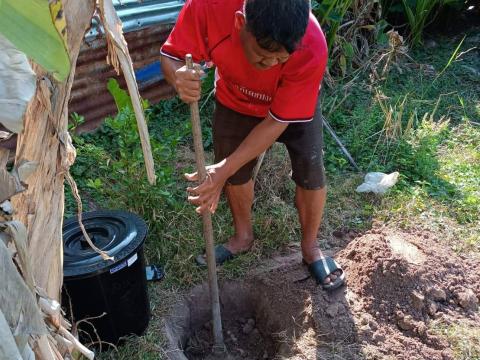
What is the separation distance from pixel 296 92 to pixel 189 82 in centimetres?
47

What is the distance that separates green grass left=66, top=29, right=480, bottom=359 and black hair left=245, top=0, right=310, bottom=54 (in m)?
1.23

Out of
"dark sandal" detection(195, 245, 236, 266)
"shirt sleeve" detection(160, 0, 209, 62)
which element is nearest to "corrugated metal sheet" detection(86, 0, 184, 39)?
"shirt sleeve" detection(160, 0, 209, 62)

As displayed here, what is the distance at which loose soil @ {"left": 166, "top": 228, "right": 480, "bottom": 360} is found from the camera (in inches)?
96.0

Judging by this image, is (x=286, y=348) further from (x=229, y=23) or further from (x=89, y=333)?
(x=229, y=23)

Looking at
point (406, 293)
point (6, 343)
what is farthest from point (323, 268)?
point (6, 343)

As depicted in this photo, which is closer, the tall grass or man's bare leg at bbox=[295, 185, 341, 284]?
man's bare leg at bbox=[295, 185, 341, 284]

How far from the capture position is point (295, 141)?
252 centimetres

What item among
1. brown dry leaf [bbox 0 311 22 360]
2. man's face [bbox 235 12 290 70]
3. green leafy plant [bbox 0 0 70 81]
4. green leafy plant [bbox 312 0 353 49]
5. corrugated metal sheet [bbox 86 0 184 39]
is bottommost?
green leafy plant [bbox 312 0 353 49]

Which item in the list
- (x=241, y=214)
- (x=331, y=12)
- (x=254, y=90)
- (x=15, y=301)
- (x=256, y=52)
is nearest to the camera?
(x=15, y=301)

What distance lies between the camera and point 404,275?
2.62m

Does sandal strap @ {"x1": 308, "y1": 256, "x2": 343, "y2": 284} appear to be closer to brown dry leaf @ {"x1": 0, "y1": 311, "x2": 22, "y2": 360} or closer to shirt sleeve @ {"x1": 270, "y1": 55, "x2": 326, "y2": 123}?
shirt sleeve @ {"x1": 270, "y1": 55, "x2": 326, "y2": 123}

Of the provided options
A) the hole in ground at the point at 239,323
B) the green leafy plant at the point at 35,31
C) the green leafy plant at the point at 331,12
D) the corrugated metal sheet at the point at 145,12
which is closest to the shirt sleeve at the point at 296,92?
the hole in ground at the point at 239,323

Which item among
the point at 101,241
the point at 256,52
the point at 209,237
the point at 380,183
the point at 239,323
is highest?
the point at 256,52

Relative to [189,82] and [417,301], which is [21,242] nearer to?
[189,82]
